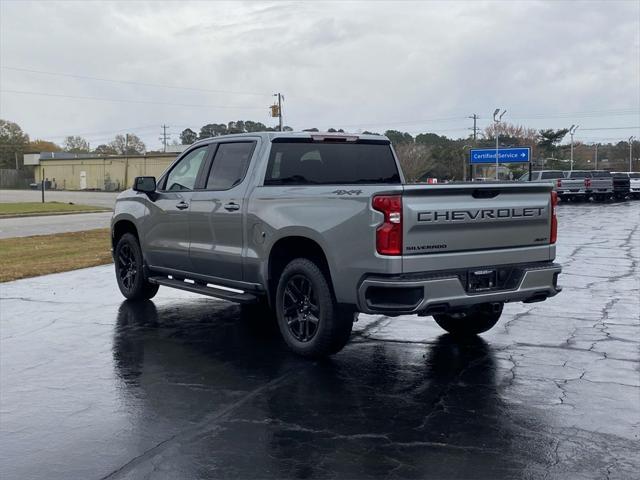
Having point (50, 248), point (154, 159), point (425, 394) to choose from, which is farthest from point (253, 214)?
point (154, 159)

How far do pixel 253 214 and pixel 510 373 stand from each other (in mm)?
2752

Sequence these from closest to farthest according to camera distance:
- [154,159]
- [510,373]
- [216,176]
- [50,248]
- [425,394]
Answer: [425,394]
[510,373]
[216,176]
[50,248]
[154,159]

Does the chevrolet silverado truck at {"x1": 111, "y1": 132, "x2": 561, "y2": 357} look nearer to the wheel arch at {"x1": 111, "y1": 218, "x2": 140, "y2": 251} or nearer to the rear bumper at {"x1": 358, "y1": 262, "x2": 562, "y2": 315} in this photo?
Result: the rear bumper at {"x1": 358, "y1": 262, "x2": 562, "y2": 315}

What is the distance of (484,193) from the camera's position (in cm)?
589

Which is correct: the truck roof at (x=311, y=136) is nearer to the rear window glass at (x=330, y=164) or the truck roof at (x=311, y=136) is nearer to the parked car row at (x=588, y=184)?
the rear window glass at (x=330, y=164)

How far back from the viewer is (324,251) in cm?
596

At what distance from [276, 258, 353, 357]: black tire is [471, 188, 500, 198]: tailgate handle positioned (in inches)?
56.8

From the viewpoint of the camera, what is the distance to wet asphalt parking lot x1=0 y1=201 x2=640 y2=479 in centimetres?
415

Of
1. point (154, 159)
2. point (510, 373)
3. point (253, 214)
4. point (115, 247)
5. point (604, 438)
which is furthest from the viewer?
point (154, 159)

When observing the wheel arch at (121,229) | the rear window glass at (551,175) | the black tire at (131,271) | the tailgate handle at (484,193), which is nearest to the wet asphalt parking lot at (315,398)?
the black tire at (131,271)

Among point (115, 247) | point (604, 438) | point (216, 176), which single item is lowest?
point (604, 438)

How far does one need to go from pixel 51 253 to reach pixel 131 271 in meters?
7.31

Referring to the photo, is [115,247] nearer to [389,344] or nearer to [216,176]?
[216,176]

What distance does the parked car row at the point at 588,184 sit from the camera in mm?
40312
